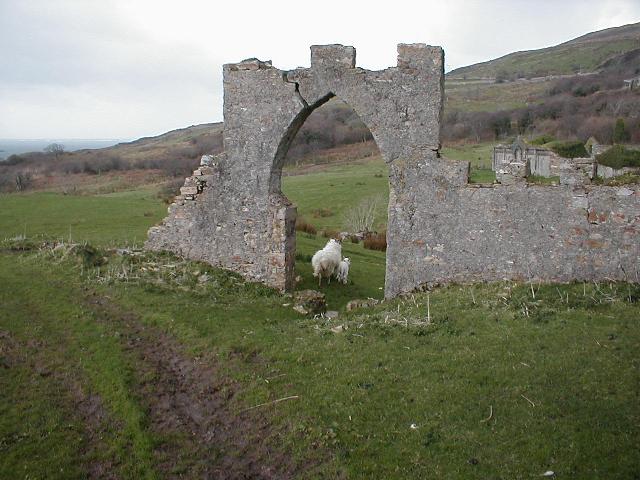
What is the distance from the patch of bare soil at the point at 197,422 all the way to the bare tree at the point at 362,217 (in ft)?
70.7

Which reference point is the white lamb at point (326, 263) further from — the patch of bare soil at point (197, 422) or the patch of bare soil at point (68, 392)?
the patch of bare soil at point (68, 392)

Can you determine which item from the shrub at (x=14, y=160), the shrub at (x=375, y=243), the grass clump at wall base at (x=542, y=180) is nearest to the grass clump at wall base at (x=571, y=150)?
the grass clump at wall base at (x=542, y=180)

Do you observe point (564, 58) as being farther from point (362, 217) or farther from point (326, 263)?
point (326, 263)

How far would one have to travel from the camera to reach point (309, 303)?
1577 cm

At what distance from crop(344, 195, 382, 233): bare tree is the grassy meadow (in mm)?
16868

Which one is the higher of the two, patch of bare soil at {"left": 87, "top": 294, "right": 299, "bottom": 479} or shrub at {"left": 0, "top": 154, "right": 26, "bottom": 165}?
shrub at {"left": 0, "top": 154, "right": 26, "bottom": 165}

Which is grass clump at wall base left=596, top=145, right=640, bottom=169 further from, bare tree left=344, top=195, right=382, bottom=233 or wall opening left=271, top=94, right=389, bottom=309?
bare tree left=344, top=195, right=382, bottom=233

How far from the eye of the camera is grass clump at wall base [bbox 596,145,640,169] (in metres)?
17.9

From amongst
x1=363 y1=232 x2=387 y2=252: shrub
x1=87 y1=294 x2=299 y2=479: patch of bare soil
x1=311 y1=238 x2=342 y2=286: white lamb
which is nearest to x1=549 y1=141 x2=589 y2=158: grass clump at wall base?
x1=311 y1=238 x2=342 y2=286: white lamb

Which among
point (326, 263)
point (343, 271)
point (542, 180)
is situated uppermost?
point (542, 180)

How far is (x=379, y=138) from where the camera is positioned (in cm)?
1542

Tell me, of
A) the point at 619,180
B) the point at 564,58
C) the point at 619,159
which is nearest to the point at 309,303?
the point at 619,180

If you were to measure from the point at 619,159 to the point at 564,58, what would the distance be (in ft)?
487

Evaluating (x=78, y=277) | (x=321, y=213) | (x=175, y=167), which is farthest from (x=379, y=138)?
(x=175, y=167)
